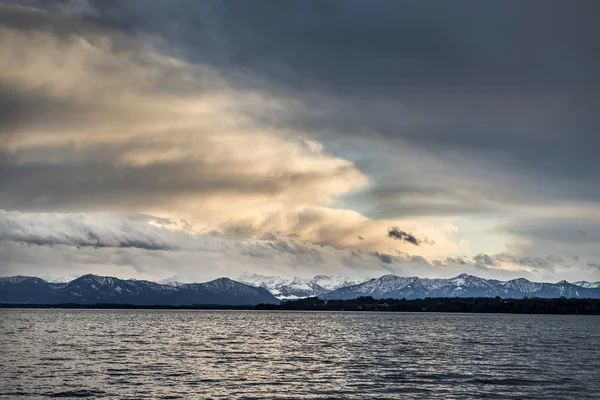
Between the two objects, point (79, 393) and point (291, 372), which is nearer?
point (79, 393)

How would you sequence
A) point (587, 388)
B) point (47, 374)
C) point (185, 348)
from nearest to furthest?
point (587, 388)
point (47, 374)
point (185, 348)

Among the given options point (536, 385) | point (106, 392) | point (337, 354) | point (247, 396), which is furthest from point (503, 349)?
point (106, 392)

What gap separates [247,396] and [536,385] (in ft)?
130

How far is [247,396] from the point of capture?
2773 inches

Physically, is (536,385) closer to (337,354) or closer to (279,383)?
(279,383)

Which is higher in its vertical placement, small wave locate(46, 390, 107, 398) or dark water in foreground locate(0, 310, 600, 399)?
dark water in foreground locate(0, 310, 600, 399)

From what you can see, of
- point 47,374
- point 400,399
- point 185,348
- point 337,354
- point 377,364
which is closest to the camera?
point 400,399

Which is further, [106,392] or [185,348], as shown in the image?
[185,348]

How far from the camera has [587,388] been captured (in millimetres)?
80938

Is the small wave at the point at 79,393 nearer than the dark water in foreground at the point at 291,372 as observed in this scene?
Yes

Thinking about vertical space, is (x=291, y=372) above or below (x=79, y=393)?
A: above

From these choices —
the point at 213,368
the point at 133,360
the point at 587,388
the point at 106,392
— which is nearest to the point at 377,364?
the point at 213,368

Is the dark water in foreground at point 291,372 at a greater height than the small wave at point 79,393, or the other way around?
the dark water in foreground at point 291,372

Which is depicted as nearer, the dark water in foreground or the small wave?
the small wave
